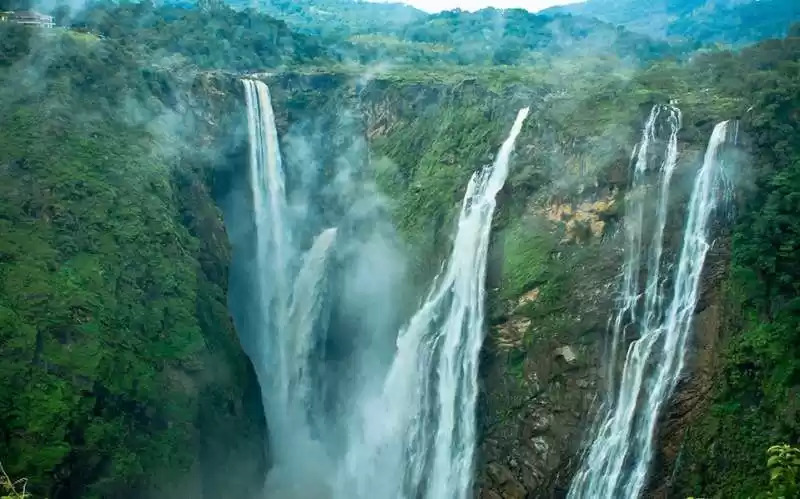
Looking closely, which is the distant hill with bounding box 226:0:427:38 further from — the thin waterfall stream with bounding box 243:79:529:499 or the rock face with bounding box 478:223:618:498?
the rock face with bounding box 478:223:618:498

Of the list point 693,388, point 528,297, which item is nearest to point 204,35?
point 528,297

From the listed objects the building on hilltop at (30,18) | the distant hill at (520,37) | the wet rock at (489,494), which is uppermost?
the distant hill at (520,37)

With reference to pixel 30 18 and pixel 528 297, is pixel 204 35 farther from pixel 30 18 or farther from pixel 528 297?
pixel 528 297

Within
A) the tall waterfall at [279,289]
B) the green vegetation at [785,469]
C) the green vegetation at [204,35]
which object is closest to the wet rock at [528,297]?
the tall waterfall at [279,289]

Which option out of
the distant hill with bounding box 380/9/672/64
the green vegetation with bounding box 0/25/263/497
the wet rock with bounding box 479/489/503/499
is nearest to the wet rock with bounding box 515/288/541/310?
the wet rock with bounding box 479/489/503/499

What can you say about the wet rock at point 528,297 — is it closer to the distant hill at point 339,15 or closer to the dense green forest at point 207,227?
the dense green forest at point 207,227

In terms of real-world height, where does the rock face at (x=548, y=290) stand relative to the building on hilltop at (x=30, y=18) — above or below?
below
